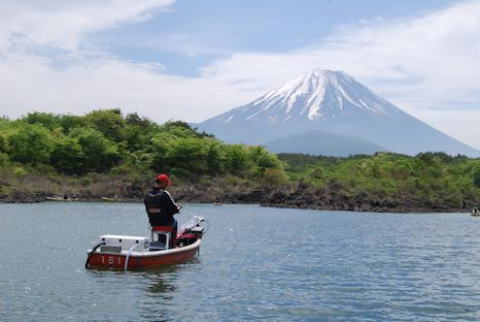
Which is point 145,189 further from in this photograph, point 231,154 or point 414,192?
point 414,192

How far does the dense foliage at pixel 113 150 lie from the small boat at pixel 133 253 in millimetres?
53532

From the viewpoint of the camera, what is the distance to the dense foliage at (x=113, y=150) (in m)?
74.1

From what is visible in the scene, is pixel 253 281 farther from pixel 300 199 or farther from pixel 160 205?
pixel 300 199

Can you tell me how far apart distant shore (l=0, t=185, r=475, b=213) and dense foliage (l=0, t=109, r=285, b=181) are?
31.0 ft

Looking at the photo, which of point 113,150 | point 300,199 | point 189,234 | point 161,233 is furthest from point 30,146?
point 161,233

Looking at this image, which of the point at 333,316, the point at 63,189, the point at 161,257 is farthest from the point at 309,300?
the point at 63,189

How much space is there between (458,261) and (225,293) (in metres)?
11.4

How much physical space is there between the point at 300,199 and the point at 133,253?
4724 centimetres

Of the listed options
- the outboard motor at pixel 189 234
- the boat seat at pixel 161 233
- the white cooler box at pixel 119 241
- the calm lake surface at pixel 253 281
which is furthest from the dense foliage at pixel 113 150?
the white cooler box at pixel 119 241

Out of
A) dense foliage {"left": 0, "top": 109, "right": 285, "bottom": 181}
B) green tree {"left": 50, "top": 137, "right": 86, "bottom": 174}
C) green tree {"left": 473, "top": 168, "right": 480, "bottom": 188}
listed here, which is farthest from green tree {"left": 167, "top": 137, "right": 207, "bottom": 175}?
green tree {"left": 473, "top": 168, "right": 480, "bottom": 188}

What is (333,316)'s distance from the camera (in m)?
13.6

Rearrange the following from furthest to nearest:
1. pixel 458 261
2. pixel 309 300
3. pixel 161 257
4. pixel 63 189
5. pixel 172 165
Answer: pixel 172 165 < pixel 63 189 < pixel 458 261 < pixel 161 257 < pixel 309 300

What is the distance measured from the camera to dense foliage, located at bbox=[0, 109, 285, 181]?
243 feet

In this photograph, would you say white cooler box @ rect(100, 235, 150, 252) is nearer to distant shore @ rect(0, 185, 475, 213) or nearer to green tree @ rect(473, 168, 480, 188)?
distant shore @ rect(0, 185, 475, 213)
